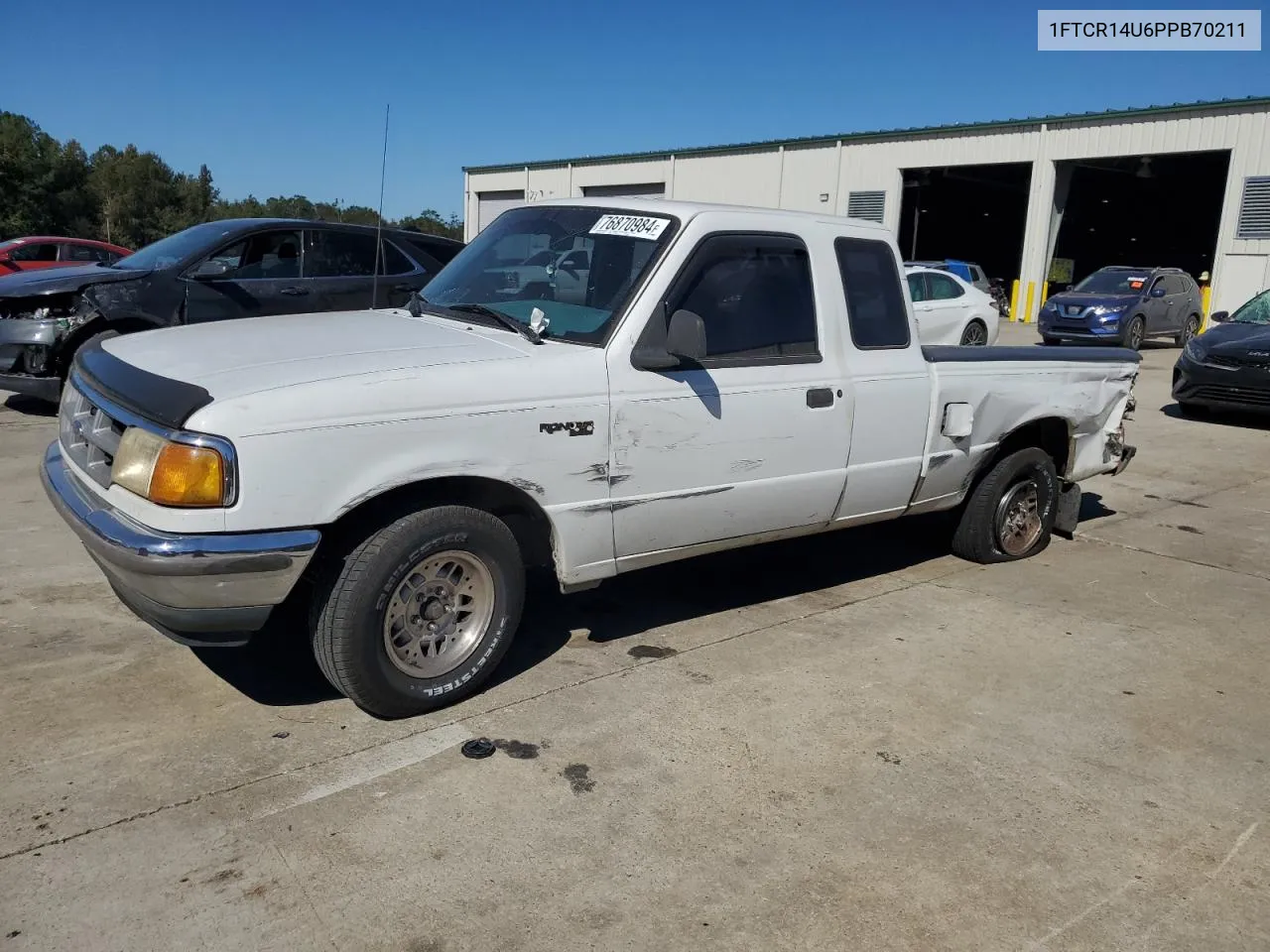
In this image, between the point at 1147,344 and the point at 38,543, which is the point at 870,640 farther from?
the point at 1147,344

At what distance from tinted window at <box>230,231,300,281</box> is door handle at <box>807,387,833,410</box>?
5.97 metres

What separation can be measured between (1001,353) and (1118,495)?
126 inches

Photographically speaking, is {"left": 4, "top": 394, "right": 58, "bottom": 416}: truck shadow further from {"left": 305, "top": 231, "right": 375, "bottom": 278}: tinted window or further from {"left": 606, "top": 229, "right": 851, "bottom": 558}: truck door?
{"left": 606, "top": 229, "right": 851, "bottom": 558}: truck door

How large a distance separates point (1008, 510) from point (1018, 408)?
2.15ft

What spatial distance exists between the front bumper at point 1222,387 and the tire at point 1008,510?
668 centimetres

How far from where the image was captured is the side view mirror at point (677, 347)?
12.9 ft

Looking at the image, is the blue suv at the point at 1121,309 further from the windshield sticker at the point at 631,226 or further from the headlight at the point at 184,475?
the headlight at the point at 184,475

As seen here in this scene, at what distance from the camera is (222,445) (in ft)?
10.5

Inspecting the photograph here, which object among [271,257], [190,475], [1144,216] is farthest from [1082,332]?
[1144,216]

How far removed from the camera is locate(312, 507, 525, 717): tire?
3508 mm

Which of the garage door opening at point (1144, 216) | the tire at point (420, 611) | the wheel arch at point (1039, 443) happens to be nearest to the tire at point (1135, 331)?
the garage door opening at point (1144, 216)

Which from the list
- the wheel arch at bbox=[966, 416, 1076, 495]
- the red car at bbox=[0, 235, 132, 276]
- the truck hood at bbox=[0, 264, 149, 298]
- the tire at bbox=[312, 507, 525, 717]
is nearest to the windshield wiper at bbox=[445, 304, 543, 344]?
the tire at bbox=[312, 507, 525, 717]

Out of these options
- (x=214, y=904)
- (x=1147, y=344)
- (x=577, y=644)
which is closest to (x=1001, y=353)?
(x=577, y=644)

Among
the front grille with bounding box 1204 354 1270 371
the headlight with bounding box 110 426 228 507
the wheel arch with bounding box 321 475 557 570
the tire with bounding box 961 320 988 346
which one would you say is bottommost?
the wheel arch with bounding box 321 475 557 570
